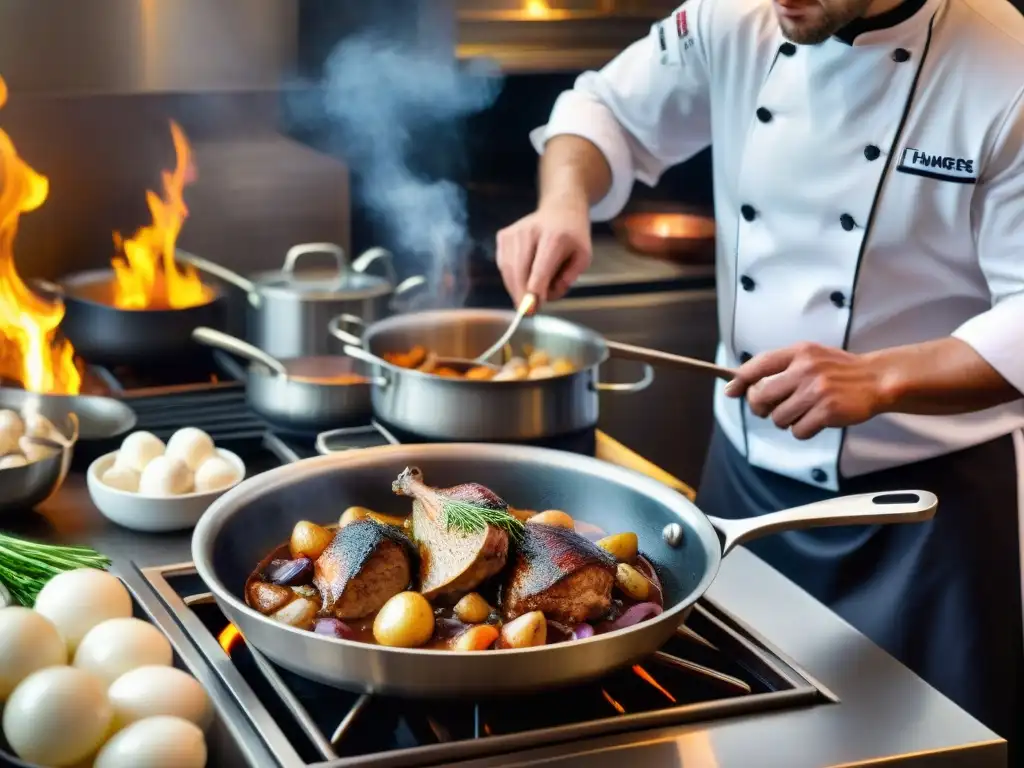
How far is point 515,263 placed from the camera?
5.80 feet

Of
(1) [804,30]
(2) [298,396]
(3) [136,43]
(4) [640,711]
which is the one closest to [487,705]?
(4) [640,711]

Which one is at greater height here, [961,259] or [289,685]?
[961,259]

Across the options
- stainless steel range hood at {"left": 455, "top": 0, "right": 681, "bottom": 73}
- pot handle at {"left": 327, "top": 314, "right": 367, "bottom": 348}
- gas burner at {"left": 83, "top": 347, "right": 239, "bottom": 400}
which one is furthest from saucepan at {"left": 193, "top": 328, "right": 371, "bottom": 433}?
stainless steel range hood at {"left": 455, "top": 0, "right": 681, "bottom": 73}

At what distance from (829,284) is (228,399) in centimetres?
94

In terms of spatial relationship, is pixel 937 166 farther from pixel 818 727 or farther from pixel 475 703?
pixel 475 703

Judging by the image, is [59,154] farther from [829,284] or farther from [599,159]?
[829,284]

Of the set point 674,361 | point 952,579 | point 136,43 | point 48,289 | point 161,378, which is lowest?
point 952,579

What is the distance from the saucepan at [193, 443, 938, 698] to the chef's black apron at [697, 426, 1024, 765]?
631 mm

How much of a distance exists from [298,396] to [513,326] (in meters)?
0.33

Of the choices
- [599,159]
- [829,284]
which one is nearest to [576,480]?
[829,284]

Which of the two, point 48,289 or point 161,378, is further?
point 48,289

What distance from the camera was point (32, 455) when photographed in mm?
1555

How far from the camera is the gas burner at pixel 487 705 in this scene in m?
1.02

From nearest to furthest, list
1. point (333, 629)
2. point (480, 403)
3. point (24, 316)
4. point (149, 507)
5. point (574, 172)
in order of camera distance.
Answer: point (333, 629) → point (149, 507) → point (480, 403) → point (574, 172) → point (24, 316)
